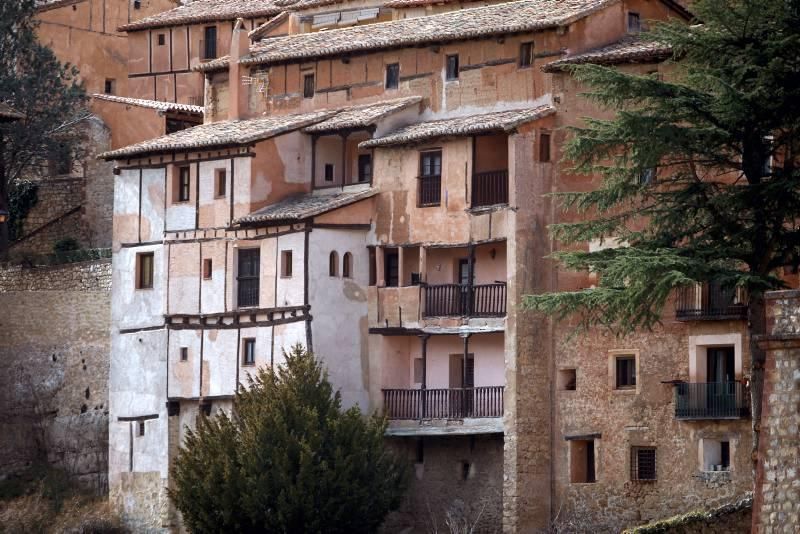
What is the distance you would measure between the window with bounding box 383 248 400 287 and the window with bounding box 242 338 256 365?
136 inches

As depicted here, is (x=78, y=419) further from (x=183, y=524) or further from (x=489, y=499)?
(x=489, y=499)

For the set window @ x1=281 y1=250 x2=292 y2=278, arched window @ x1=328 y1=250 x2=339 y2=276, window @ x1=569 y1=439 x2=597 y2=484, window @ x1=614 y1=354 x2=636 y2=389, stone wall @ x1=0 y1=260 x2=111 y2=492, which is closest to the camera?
window @ x1=614 y1=354 x2=636 y2=389

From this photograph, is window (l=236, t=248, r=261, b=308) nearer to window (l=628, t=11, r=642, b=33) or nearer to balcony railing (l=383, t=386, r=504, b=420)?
balcony railing (l=383, t=386, r=504, b=420)

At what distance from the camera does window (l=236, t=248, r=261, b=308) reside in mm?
60156

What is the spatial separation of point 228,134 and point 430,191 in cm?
598

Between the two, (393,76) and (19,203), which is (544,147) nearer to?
(393,76)

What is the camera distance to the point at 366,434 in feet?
183

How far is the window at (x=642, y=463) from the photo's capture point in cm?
5441

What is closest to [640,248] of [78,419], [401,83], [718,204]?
[718,204]

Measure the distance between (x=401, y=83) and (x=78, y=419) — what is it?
13.3m

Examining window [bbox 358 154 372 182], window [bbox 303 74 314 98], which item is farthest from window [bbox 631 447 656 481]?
window [bbox 303 74 314 98]

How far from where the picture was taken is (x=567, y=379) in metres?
56.2

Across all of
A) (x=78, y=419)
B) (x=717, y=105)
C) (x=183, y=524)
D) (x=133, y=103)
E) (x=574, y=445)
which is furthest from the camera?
(x=133, y=103)

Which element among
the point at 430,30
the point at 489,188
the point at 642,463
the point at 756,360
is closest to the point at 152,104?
the point at 430,30
